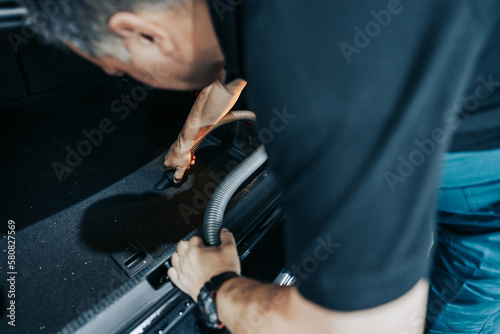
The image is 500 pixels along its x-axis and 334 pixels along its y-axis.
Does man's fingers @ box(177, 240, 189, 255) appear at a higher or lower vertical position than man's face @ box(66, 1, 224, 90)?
lower

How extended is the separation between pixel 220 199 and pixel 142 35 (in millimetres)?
469

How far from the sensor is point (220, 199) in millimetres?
844

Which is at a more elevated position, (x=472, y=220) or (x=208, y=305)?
(x=472, y=220)

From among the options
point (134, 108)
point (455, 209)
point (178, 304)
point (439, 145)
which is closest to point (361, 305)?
point (439, 145)

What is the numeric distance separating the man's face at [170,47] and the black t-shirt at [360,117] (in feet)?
0.31

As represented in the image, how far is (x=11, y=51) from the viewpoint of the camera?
6.99 feet

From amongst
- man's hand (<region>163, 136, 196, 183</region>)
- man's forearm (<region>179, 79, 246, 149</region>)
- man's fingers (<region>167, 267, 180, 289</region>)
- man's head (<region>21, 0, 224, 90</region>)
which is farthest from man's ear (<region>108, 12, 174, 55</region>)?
man's hand (<region>163, 136, 196, 183</region>)

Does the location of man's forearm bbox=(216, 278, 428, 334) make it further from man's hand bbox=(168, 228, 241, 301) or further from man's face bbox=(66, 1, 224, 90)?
man's face bbox=(66, 1, 224, 90)

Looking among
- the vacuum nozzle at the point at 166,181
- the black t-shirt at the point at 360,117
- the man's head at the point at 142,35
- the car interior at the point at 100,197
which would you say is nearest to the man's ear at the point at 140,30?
the man's head at the point at 142,35

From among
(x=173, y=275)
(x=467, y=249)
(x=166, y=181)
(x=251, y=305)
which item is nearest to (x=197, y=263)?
(x=173, y=275)

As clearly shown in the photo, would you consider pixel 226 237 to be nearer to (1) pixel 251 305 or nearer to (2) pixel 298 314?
(1) pixel 251 305

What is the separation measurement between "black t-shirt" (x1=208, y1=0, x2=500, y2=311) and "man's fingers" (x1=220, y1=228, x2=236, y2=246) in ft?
1.24

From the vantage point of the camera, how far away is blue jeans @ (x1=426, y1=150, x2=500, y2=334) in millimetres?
755

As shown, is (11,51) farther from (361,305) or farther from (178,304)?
(361,305)
